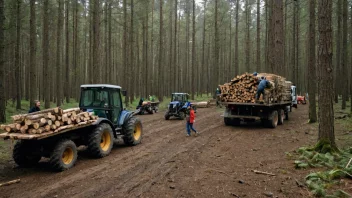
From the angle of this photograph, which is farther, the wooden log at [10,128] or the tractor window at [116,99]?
the tractor window at [116,99]

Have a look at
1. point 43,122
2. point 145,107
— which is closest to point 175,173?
point 43,122

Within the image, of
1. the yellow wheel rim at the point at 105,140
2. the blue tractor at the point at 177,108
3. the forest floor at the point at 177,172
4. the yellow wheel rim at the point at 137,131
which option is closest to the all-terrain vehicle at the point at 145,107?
the blue tractor at the point at 177,108

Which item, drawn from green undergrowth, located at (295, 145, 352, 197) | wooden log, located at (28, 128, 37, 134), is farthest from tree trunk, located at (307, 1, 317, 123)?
wooden log, located at (28, 128, 37, 134)

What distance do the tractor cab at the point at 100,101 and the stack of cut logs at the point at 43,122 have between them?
1.78 m

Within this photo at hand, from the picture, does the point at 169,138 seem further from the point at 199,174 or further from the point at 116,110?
the point at 199,174

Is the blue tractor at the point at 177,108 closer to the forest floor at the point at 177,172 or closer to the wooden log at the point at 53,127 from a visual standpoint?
the forest floor at the point at 177,172

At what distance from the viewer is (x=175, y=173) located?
6.01 metres

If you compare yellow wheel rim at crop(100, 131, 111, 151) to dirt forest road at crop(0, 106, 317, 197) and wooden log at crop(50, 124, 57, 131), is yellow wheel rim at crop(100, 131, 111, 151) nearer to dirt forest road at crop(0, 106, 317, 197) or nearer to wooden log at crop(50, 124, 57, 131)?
dirt forest road at crop(0, 106, 317, 197)

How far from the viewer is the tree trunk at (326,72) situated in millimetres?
6984

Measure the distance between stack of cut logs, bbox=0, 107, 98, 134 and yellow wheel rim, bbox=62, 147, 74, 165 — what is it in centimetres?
67

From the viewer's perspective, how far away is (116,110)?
29.7 feet

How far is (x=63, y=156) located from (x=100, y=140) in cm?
122

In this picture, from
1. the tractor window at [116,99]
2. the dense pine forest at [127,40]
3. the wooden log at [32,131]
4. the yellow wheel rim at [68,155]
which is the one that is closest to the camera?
the wooden log at [32,131]

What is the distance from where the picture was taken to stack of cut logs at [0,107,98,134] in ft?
19.7
